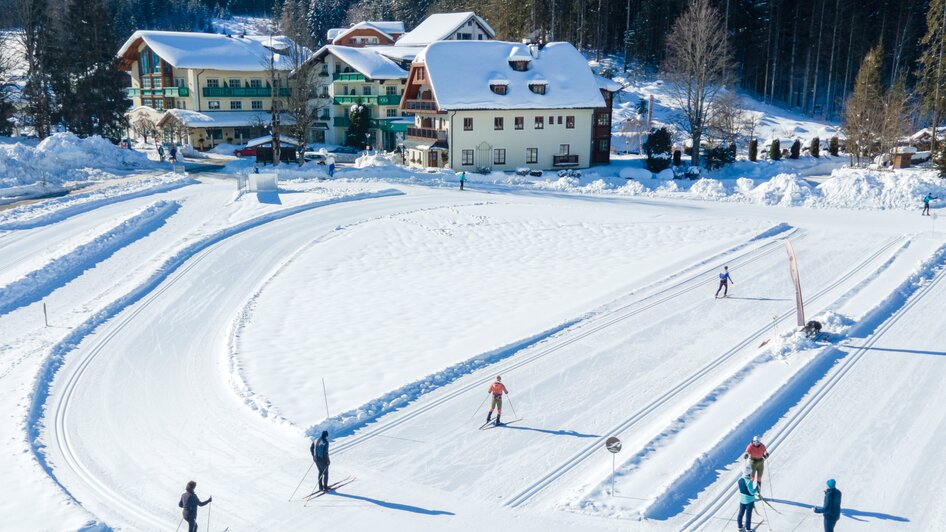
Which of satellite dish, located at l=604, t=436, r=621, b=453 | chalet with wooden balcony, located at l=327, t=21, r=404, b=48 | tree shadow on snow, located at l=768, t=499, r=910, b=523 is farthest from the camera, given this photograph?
chalet with wooden balcony, located at l=327, t=21, r=404, b=48

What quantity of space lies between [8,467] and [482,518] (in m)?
9.25

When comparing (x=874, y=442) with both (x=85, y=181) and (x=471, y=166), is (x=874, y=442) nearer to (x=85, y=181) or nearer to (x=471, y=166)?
(x=471, y=166)

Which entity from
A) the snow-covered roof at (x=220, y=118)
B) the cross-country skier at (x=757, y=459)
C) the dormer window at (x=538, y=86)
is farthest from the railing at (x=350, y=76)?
the cross-country skier at (x=757, y=459)

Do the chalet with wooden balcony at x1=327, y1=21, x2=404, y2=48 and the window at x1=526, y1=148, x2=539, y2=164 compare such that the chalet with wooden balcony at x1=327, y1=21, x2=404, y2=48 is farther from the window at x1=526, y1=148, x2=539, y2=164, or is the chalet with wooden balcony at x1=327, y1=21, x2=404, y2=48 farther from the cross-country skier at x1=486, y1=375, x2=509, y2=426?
the cross-country skier at x1=486, y1=375, x2=509, y2=426

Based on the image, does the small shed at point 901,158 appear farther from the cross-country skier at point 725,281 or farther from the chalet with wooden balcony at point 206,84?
the chalet with wooden balcony at point 206,84

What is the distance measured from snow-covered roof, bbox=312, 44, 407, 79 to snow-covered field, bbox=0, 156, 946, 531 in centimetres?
2956

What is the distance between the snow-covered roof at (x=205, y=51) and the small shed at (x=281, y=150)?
952 centimetres

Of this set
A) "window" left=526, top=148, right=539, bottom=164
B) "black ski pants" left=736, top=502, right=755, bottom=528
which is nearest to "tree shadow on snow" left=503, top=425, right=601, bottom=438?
"black ski pants" left=736, top=502, right=755, bottom=528

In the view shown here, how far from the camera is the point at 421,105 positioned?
174 feet

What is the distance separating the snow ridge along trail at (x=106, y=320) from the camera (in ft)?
48.7

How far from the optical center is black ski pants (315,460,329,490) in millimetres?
12898

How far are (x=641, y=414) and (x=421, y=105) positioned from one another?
40409 millimetres

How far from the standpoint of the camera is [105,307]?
23.5 metres

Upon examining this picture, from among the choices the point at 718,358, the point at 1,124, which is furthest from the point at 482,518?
the point at 1,124
